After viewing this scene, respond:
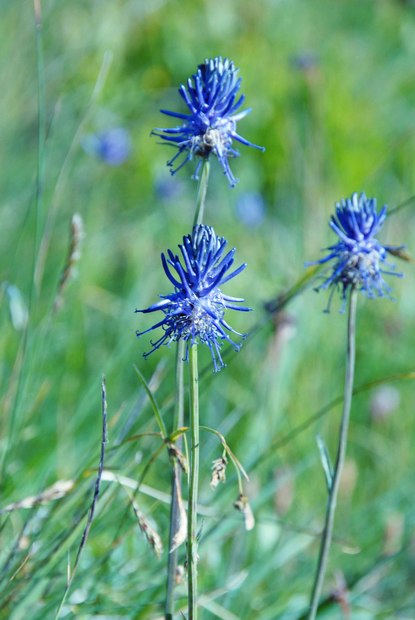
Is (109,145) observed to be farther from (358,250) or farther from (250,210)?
(358,250)

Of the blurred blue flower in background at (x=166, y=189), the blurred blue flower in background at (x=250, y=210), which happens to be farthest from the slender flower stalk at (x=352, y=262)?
the blurred blue flower in background at (x=250, y=210)

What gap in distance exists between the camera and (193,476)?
3.40 feet

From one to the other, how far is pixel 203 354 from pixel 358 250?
71.2 inches

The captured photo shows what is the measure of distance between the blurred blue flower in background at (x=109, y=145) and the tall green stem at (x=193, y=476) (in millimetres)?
2287

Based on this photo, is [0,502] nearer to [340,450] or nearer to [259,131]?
[340,450]

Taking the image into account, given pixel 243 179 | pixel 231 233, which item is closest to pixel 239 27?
pixel 243 179

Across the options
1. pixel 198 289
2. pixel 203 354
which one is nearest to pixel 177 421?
pixel 198 289

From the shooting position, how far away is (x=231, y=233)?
13.3 ft

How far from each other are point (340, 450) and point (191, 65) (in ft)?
14.9

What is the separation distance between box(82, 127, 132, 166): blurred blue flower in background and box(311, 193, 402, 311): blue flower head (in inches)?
80.6

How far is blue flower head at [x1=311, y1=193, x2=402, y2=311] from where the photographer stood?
4.11 ft

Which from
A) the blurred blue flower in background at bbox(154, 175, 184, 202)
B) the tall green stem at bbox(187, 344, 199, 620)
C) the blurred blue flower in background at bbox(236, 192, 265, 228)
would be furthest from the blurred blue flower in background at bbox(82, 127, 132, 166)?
the tall green stem at bbox(187, 344, 199, 620)

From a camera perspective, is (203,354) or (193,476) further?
(203,354)

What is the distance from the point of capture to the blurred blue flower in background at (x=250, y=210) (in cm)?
394
